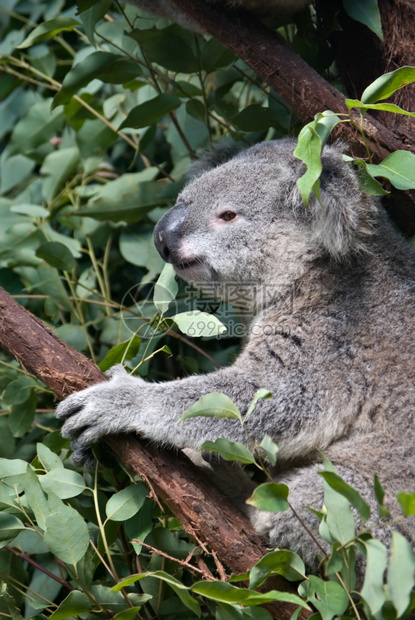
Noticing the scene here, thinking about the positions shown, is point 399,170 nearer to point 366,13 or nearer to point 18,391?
point 366,13

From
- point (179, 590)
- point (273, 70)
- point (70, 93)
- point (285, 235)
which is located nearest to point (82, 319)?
point (70, 93)

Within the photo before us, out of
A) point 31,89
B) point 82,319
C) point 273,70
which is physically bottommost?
point 82,319

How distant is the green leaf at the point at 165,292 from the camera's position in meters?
2.50

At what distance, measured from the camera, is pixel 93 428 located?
7.59ft

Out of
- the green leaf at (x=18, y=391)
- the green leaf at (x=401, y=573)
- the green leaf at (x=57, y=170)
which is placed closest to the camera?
the green leaf at (x=401, y=573)

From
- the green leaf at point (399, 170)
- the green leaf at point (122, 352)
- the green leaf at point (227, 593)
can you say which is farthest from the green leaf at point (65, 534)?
the green leaf at point (399, 170)

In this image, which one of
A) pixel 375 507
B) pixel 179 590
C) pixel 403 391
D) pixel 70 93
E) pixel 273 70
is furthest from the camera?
pixel 70 93

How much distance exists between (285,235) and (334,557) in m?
1.30

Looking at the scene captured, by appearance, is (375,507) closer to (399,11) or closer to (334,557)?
(334,557)

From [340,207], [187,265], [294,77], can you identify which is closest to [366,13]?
[294,77]

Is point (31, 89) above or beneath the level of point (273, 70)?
beneath

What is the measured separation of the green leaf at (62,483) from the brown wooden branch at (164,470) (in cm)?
16

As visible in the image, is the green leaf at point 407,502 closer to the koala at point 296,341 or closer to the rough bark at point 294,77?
the koala at point 296,341

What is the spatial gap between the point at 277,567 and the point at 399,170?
1208 millimetres
